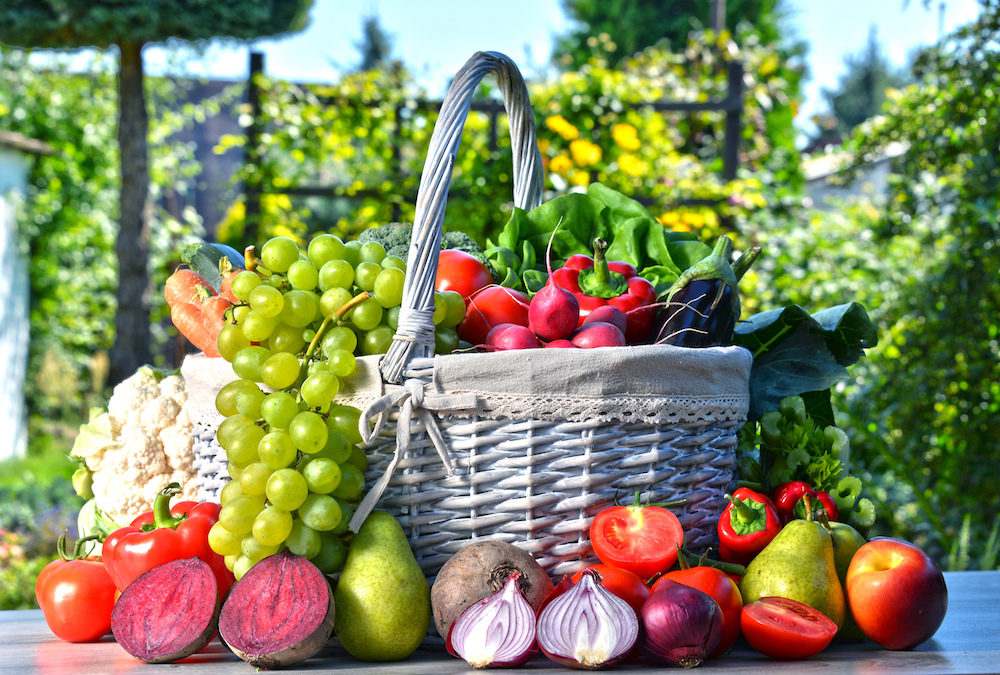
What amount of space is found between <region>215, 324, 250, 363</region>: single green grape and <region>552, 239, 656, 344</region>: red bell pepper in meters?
0.48

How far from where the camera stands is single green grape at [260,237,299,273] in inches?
44.5

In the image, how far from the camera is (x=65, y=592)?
1.11m

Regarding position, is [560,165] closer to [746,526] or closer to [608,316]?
[608,316]

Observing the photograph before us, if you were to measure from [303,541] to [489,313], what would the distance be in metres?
0.45

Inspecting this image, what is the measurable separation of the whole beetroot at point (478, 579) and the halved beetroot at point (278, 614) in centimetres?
14

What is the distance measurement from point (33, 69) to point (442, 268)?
23.5 feet

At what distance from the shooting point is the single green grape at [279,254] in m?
1.13

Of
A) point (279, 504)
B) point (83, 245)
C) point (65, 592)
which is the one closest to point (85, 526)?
point (65, 592)

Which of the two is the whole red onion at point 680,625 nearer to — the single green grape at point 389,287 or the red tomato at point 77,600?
the single green grape at point 389,287

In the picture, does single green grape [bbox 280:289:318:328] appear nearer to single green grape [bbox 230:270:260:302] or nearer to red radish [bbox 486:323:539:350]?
single green grape [bbox 230:270:260:302]

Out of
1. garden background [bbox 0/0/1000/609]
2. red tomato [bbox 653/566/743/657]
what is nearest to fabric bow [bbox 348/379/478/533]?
red tomato [bbox 653/566/743/657]

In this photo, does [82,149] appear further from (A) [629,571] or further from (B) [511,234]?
(A) [629,571]

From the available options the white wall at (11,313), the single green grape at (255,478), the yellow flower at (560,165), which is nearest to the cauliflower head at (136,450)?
the single green grape at (255,478)

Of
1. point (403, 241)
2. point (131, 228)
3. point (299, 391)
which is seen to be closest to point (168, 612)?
point (299, 391)
